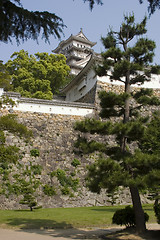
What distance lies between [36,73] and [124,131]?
74.6 feet

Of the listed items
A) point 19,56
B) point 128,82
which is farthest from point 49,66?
point 128,82

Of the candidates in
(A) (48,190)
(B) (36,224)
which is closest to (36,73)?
(A) (48,190)

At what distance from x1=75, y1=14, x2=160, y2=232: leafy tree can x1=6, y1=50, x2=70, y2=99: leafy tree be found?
17.3m

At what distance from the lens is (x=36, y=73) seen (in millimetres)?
29422

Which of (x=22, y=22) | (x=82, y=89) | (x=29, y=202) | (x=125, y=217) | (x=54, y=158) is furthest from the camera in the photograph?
(x=82, y=89)

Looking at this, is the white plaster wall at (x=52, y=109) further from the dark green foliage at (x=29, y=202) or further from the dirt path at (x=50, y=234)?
the dirt path at (x=50, y=234)

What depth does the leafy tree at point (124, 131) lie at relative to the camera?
7867 millimetres

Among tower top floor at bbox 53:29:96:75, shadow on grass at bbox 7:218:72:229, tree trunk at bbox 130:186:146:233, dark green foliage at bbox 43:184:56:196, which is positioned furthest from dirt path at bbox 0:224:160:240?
tower top floor at bbox 53:29:96:75

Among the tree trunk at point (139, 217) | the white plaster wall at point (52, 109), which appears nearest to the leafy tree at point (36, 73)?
the white plaster wall at point (52, 109)

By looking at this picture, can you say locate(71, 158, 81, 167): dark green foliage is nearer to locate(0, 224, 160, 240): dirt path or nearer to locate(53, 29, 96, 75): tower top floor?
locate(0, 224, 160, 240): dirt path

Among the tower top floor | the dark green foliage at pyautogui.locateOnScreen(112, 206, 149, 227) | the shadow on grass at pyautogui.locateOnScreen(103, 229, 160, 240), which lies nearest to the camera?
the shadow on grass at pyautogui.locateOnScreen(103, 229, 160, 240)

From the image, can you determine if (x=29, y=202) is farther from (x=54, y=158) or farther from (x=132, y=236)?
(x=132, y=236)

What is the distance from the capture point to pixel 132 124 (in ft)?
27.4

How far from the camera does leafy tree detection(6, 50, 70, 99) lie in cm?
2778
